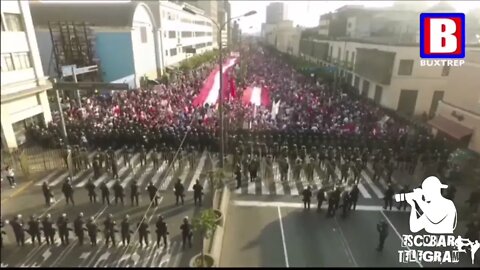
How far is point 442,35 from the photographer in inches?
370

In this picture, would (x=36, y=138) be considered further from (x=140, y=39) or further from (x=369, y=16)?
(x=369, y=16)

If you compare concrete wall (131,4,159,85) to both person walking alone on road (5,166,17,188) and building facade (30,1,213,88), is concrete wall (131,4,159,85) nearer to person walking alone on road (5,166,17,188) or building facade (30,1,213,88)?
building facade (30,1,213,88)

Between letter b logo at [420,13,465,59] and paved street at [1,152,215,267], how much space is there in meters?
10.0

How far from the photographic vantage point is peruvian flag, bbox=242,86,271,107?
33.4 m

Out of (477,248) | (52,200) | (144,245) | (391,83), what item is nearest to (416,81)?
(391,83)

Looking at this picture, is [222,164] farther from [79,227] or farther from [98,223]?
[79,227]

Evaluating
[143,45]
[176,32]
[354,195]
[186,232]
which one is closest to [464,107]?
[354,195]

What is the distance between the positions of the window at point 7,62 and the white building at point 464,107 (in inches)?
870

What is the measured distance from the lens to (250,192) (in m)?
15.6

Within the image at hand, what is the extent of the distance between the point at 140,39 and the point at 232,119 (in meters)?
20.6

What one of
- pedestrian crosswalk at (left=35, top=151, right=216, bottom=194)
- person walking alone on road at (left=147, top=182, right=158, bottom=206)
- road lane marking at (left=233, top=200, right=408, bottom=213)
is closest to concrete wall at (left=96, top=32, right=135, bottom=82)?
pedestrian crosswalk at (left=35, top=151, right=216, bottom=194)

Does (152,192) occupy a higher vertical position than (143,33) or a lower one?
lower

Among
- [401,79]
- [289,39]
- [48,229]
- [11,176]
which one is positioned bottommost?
[48,229]

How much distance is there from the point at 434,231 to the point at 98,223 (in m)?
11.4
